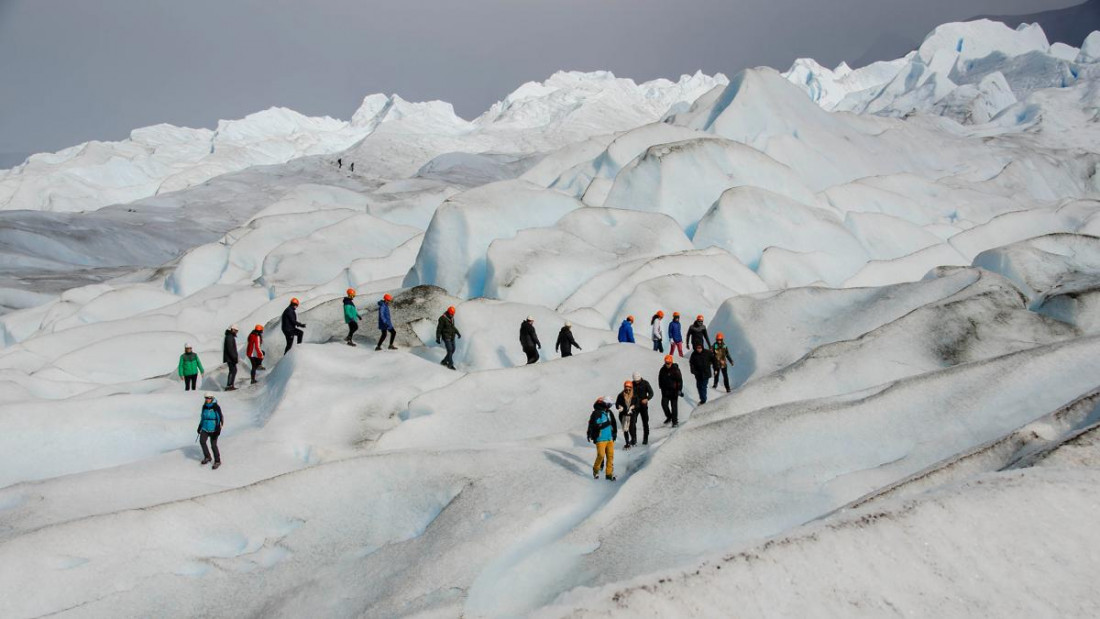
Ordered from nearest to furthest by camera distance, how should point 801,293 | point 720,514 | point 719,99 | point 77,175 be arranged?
1. point 720,514
2. point 801,293
3. point 719,99
4. point 77,175

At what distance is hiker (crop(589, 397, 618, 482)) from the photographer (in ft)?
41.4

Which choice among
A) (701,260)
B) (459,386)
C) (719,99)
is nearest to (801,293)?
(701,260)

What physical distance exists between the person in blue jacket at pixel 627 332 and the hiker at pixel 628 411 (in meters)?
6.09

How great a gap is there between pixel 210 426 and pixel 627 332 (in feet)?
34.6

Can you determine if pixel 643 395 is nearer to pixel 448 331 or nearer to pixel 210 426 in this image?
pixel 448 331

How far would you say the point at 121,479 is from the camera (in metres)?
14.6

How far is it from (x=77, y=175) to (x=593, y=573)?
19496 cm

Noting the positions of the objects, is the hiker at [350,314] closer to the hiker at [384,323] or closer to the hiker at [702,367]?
the hiker at [384,323]

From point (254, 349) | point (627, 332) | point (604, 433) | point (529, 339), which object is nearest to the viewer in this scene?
point (604, 433)

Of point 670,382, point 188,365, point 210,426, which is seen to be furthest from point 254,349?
point 670,382

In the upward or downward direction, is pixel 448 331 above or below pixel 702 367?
above

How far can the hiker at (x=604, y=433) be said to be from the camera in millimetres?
12616

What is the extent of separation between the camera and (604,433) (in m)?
12.6

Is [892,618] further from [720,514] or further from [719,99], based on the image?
[719,99]
